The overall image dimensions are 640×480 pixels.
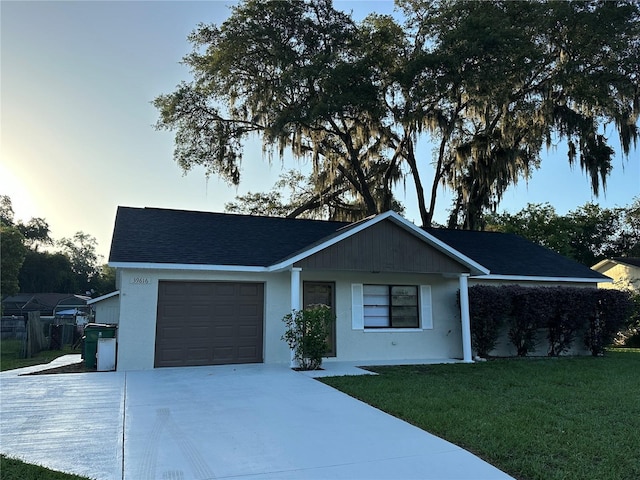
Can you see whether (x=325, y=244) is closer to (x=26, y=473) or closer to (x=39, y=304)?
(x=26, y=473)

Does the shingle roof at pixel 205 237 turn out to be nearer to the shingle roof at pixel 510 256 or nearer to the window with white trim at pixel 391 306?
the window with white trim at pixel 391 306

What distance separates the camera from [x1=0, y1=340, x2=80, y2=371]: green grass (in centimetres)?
1338

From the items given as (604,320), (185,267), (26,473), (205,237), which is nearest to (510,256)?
(604,320)

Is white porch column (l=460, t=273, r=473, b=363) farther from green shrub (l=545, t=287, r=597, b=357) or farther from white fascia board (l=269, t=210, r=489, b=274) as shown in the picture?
green shrub (l=545, t=287, r=597, b=357)

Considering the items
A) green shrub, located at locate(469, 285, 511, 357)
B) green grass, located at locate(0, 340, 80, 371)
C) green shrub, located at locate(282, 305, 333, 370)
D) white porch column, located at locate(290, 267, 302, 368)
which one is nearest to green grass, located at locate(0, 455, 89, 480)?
green shrub, located at locate(282, 305, 333, 370)

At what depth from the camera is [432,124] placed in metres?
19.0

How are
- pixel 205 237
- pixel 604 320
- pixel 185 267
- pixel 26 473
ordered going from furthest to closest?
1. pixel 604 320
2. pixel 205 237
3. pixel 185 267
4. pixel 26 473

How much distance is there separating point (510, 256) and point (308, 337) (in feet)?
27.5

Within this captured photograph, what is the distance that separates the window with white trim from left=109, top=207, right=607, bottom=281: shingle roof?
6.65 ft

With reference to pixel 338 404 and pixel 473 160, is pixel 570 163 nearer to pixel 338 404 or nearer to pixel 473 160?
pixel 473 160

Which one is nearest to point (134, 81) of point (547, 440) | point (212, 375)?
point (212, 375)

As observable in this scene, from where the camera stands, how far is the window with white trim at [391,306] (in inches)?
495

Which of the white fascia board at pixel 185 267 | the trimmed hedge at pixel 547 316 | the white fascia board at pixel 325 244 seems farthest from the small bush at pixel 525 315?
the white fascia board at pixel 185 267

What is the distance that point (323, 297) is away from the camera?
12.3m
